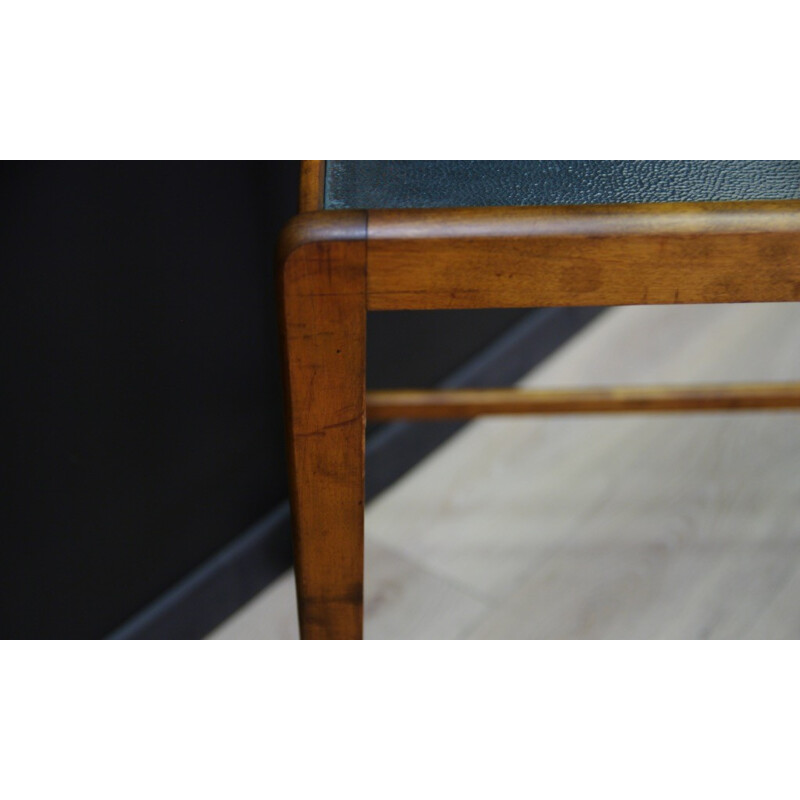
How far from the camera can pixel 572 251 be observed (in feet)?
1.70

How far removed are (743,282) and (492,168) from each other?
17cm

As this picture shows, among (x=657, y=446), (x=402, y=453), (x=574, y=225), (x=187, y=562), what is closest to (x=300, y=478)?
(x=574, y=225)

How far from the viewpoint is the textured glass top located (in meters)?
0.58

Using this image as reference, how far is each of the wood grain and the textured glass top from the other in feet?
0.18

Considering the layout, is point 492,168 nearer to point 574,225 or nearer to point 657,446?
point 574,225

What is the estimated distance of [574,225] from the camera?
514mm

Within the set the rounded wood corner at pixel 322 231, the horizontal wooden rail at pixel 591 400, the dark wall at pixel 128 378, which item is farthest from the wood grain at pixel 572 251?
the horizontal wooden rail at pixel 591 400

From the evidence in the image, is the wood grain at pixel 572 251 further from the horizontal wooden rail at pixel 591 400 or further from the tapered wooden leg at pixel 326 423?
the horizontal wooden rail at pixel 591 400

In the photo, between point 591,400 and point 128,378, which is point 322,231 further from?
point 591,400

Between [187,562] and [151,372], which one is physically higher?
[151,372]

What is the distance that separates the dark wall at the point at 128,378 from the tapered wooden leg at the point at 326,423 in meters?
0.21

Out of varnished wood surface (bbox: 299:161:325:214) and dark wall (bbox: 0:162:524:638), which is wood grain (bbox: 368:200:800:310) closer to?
varnished wood surface (bbox: 299:161:325:214)

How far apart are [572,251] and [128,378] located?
1.28 ft

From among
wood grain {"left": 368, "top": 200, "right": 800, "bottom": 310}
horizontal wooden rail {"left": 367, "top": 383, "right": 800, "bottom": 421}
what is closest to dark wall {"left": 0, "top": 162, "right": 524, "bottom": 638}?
horizontal wooden rail {"left": 367, "top": 383, "right": 800, "bottom": 421}
